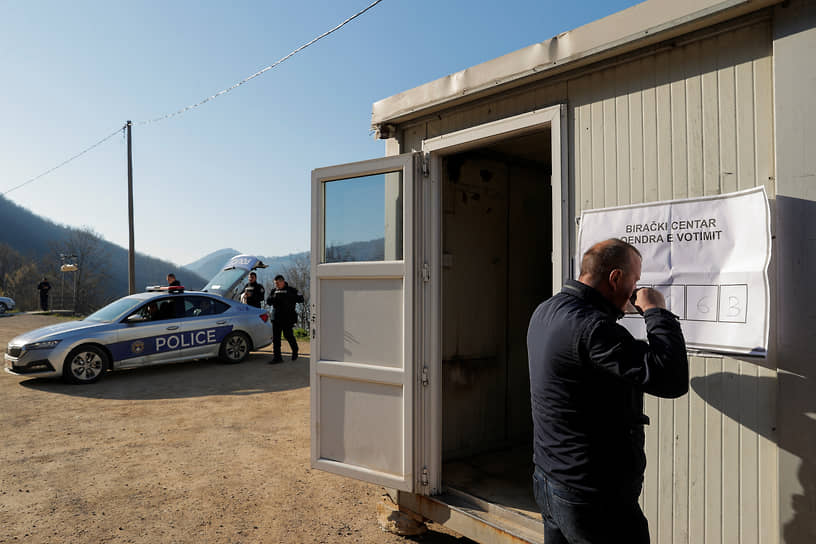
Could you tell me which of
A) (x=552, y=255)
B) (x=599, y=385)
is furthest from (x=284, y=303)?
(x=599, y=385)

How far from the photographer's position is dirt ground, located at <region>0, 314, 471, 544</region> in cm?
402

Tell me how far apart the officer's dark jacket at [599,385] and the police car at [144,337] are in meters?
8.83

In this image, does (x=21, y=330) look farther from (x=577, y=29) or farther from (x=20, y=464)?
(x=577, y=29)

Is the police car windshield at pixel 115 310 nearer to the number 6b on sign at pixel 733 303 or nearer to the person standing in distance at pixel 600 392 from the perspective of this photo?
the person standing in distance at pixel 600 392

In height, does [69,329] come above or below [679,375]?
below

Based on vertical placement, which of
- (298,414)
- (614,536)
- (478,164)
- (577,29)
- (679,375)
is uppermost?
(577,29)

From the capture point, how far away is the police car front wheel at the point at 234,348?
412 inches

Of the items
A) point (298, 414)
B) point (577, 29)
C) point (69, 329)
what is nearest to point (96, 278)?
point (69, 329)

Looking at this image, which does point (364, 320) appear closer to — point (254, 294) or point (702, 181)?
point (702, 181)

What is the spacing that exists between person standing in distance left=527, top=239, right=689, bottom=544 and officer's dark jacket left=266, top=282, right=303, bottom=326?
8658 mm

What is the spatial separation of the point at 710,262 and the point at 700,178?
43 centimetres

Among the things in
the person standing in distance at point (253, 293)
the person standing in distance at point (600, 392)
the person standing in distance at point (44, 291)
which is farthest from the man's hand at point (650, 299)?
the person standing in distance at point (44, 291)

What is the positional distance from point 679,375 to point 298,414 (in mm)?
6169

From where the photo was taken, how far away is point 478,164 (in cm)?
503
